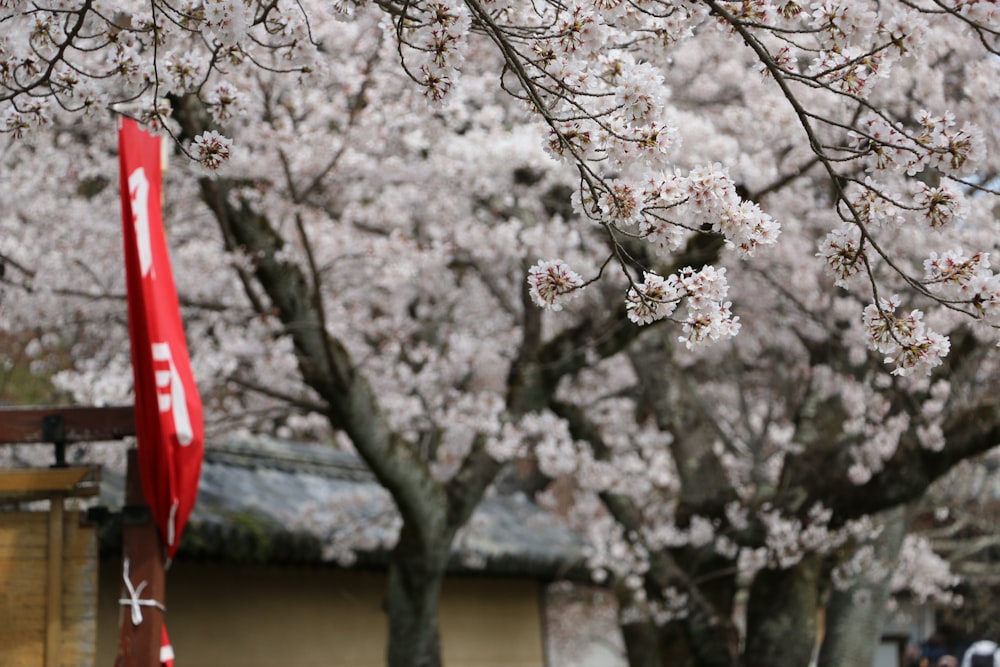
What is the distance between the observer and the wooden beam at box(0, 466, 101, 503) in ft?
15.3

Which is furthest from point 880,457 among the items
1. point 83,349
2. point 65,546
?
point 83,349

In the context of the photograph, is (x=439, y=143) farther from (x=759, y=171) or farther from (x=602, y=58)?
(x=602, y=58)

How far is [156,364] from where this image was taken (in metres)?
4.30

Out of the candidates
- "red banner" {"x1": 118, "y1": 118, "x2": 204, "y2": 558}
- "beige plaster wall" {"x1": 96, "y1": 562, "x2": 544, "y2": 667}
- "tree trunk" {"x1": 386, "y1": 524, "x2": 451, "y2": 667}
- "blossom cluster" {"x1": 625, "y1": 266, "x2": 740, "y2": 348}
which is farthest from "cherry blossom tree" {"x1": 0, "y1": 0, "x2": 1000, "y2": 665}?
"beige plaster wall" {"x1": 96, "y1": 562, "x2": 544, "y2": 667}

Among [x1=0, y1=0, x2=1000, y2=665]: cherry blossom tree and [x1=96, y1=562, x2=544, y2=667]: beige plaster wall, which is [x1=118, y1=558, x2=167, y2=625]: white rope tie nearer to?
[x1=0, y1=0, x2=1000, y2=665]: cherry blossom tree

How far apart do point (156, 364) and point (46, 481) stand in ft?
2.57

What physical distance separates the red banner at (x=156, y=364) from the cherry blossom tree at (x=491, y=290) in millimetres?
306

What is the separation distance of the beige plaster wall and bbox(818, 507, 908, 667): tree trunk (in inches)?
123

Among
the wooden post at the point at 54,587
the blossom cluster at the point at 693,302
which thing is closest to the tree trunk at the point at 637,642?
the wooden post at the point at 54,587

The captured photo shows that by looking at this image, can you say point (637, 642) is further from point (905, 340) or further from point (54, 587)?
point (905, 340)

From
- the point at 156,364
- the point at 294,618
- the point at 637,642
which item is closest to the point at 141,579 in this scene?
the point at 156,364

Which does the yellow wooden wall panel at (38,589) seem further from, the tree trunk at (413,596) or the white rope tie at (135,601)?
the tree trunk at (413,596)

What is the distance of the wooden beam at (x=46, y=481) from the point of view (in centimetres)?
466

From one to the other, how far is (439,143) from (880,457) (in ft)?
12.3
